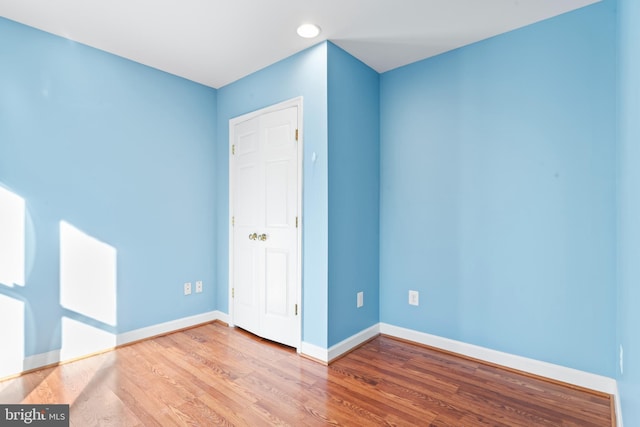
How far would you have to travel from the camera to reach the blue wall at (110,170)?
7.56 feet

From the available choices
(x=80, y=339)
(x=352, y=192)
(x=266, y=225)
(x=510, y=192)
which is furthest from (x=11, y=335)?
(x=510, y=192)

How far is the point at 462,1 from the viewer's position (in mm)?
2045

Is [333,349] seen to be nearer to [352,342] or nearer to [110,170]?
[352,342]

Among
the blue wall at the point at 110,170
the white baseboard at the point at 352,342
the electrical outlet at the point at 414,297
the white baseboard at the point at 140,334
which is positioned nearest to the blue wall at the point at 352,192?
the white baseboard at the point at 352,342

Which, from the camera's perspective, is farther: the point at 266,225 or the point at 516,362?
the point at 266,225

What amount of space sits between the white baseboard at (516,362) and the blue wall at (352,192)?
1.19ft

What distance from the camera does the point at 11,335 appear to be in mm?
2225

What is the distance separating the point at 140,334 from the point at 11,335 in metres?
0.88

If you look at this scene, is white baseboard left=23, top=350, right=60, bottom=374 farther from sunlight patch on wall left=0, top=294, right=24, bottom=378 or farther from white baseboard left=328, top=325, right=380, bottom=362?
white baseboard left=328, top=325, right=380, bottom=362

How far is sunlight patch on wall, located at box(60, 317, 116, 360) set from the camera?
8.12ft

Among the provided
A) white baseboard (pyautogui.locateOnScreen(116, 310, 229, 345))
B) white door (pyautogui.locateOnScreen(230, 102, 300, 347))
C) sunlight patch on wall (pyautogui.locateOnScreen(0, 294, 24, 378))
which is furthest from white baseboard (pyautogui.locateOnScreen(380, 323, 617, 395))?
sunlight patch on wall (pyautogui.locateOnScreen(0, 294, 24, 378))

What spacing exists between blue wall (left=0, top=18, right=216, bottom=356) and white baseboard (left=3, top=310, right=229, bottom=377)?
0.05 m

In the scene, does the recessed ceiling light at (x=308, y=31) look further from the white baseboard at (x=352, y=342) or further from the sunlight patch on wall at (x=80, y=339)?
the sunlight patch on wall at (x=80, y=339)

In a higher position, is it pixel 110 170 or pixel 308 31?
pixel 308 31
